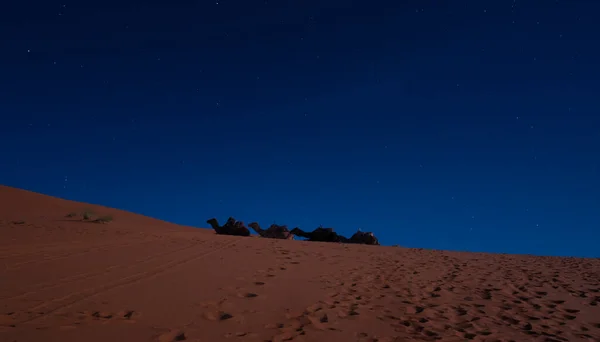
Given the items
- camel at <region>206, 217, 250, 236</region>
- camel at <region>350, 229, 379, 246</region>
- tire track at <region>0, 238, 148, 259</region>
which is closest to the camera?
tire track at <region>0, 238, 148, 259</region>

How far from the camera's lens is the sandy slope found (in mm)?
4965

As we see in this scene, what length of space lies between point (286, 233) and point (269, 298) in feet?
51.9

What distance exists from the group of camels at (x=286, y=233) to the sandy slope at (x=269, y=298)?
10267mm

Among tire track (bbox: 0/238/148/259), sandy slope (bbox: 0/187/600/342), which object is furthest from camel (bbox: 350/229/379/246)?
tire track (bbox: 0/238/148/259)

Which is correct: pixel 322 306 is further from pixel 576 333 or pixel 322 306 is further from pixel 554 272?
pixel 554 272

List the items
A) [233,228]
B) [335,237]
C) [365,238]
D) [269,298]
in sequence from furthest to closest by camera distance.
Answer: [335,237] → [365,238] → [233,228] → [269,298]

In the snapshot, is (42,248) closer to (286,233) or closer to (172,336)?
(172,336)

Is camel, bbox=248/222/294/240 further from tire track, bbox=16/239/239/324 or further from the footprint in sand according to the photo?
the footprint in sand

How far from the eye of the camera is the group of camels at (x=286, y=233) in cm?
2214

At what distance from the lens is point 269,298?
21.6 feet

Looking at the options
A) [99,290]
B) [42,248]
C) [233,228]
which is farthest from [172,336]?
[233,228]

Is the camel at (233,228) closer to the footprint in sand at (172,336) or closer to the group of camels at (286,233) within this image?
the group of camels at (286,233)

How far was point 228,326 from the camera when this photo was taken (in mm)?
5098

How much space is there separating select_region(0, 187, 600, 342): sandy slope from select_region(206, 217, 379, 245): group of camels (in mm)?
10267
